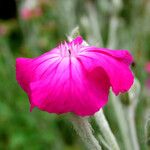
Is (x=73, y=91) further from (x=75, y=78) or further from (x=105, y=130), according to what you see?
(x=105, y=130)

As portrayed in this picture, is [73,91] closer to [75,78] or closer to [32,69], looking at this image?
[75,78]

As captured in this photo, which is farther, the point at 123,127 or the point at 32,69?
the point at 123,127

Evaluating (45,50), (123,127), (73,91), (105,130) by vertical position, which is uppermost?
(73,91)

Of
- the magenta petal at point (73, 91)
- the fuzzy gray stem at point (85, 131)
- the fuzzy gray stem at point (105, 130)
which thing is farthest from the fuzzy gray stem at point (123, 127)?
the magenta petal at point (73, 91)

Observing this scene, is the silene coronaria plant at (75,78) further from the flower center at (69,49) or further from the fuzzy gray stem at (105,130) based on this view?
the fuzzy gray stem at (105,130)

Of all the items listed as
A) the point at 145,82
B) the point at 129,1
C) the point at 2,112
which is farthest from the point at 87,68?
the point at 129,1

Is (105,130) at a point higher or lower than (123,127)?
higher

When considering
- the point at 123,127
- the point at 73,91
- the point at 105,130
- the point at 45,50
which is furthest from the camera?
the point at 45,50

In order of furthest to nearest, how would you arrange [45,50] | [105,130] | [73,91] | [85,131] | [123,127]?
[45,50] → [123,127] → [105,130] → [85,131] → [73,91]

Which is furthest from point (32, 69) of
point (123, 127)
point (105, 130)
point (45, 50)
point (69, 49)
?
point (45, 50)
